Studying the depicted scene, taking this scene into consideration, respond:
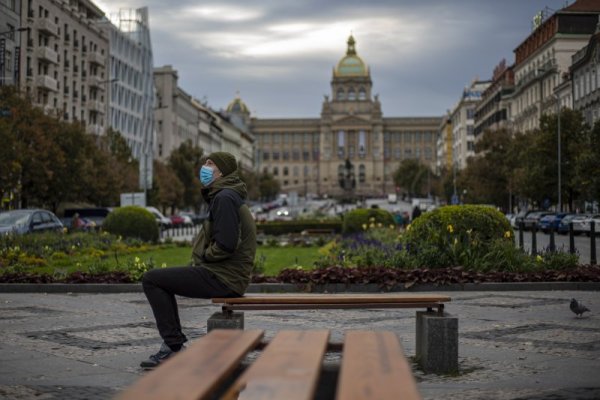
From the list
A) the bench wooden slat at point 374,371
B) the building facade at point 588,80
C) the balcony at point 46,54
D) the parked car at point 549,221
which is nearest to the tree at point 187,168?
the balcony at point 46,54

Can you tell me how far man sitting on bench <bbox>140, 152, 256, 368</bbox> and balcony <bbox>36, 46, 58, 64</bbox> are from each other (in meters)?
58.8

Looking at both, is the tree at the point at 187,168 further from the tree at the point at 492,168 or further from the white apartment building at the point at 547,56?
the white apartment building at the point at 547,56

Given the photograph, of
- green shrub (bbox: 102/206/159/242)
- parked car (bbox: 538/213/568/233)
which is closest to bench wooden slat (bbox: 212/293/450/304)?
green shrub (bbox: 102/206/159/242)

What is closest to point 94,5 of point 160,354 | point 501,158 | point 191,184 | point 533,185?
point 191,184

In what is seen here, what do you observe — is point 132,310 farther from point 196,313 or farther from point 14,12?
point 14,12

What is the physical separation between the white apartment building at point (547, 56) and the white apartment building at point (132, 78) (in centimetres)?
3315

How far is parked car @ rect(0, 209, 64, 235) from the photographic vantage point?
94.7 ft

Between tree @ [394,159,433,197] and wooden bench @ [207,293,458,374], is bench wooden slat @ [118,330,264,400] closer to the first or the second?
wooden bench @ [207,293,458,374]

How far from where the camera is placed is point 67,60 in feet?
240

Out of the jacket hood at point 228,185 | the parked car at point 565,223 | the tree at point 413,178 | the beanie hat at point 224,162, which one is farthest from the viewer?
the tree at point 413,178

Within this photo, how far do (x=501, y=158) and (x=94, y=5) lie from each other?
115 ft

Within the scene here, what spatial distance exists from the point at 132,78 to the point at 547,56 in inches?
1478

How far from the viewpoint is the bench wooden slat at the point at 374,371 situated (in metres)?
3.57

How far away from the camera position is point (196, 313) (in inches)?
505
